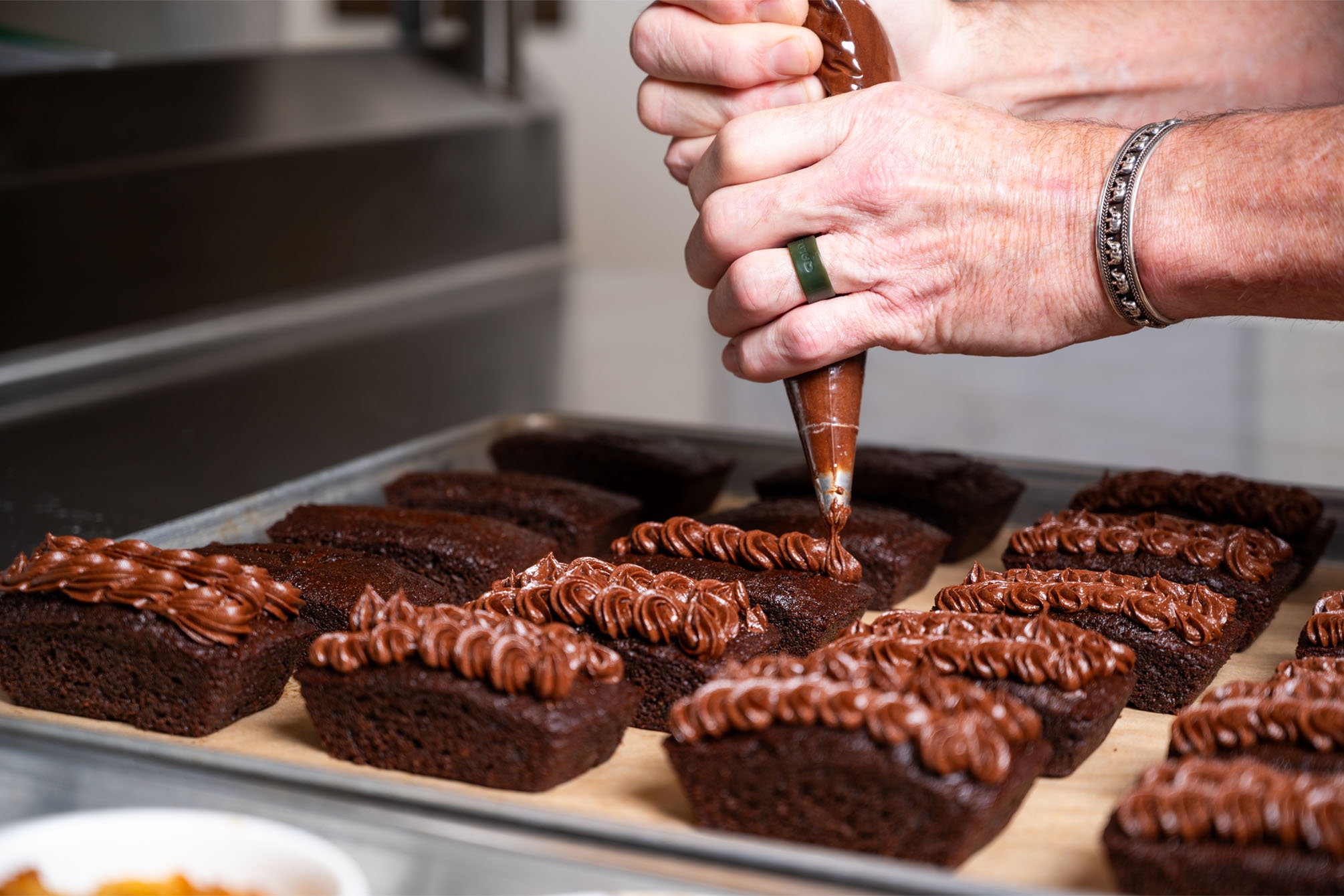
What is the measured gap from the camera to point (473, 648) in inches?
69.4

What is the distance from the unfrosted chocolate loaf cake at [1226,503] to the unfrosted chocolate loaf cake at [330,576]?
130cm

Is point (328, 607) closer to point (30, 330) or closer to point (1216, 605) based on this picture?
point (1216, 605)

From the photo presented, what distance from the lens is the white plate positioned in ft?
4.27

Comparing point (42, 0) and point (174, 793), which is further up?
point (42, 0)

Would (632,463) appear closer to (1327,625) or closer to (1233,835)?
(1327,625)

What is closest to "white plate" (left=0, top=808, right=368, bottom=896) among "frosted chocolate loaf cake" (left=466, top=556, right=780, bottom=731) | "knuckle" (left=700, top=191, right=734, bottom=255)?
"frosted chocolate loaf cake" (left=466, top=556, right=780, bottom=731)

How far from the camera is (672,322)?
535 centimetres

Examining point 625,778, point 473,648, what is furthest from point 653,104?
point 625,778

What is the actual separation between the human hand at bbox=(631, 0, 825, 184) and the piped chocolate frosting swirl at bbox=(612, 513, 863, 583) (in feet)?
2.09

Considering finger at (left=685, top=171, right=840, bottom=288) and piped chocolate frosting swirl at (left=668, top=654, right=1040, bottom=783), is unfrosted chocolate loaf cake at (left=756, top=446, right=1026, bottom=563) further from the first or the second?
piped chocolate frosting swirl at (left=668, top=654, right=1040, bottom=783)

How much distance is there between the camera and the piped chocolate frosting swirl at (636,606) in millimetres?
1998

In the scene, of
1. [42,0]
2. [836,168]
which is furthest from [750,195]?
[42,0]

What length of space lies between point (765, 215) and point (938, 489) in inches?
38.7

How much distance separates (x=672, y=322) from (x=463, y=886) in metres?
4.12
